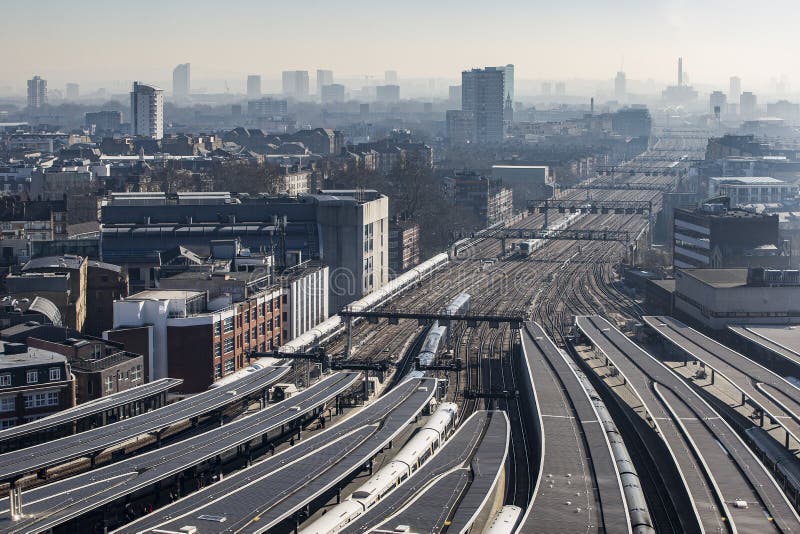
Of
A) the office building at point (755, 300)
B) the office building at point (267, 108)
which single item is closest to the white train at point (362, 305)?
the office building at point (755, 300)

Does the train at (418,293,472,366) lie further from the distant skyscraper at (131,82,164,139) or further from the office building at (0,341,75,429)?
the distant skyscraper at (131,82,164,139)

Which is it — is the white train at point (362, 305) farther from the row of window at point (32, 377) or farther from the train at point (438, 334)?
the row of window at point (32, 377)

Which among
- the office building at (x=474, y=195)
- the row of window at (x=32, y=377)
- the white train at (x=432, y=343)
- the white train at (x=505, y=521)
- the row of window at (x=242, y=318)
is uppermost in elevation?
the office building at (x=474, y=195)

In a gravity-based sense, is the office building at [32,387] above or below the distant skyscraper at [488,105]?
below

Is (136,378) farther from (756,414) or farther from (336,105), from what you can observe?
(336,105)

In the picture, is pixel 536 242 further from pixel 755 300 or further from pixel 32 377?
pixel 32 377

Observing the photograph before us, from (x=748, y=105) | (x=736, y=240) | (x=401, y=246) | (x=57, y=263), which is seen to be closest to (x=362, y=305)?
(x=57, y=263)
